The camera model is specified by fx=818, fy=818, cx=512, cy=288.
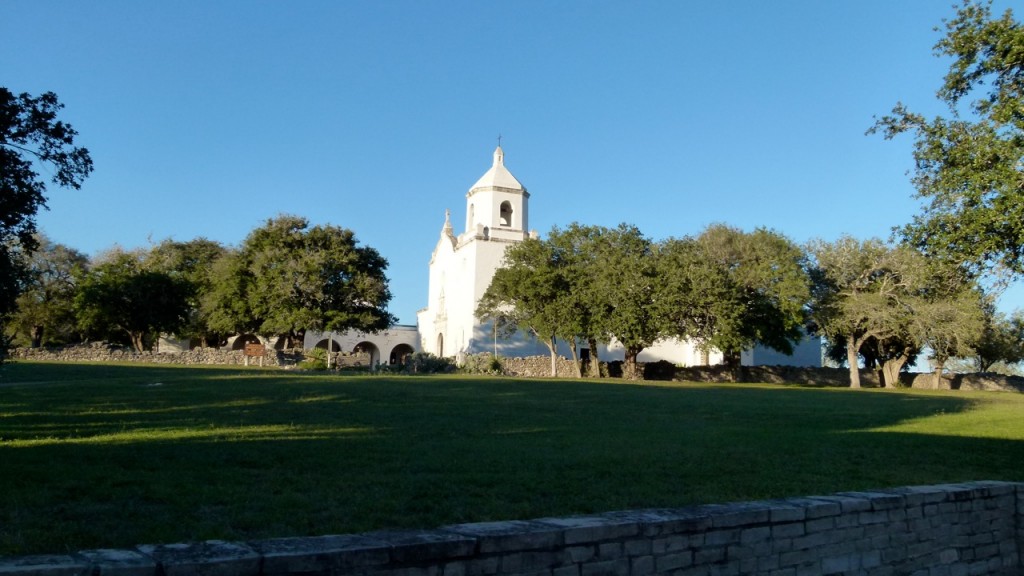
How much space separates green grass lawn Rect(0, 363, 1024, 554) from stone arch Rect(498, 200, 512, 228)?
33.3 metres

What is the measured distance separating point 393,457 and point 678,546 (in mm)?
4320

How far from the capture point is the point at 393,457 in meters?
9.27

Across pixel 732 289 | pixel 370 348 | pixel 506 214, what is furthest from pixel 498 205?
pixel 370 348

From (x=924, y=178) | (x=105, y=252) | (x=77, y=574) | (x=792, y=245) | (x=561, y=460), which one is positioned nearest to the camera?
(x=77, y=574)

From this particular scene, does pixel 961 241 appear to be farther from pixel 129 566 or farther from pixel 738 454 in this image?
pixel 129 566

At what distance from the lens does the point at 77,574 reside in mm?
3660

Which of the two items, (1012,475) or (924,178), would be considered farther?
(924,178)

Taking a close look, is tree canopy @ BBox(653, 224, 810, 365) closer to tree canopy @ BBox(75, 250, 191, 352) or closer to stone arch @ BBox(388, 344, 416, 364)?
stone arch @ BBox(388, 344, 416, 364)

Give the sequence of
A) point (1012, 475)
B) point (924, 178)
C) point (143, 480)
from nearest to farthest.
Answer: point (143, 480)
point (1012, 475)
point (924, 178)

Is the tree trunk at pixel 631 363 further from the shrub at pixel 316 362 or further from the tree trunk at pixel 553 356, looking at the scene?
the shrub at pixel 316 362

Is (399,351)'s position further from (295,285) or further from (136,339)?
(295,285)

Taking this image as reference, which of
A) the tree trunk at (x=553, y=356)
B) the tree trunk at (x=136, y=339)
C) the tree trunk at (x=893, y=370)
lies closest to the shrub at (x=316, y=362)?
the tree trunk at (x=553, y=356)

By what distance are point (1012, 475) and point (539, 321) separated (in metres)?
30.8

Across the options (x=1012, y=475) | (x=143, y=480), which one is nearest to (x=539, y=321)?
(x=1012, y=475)
